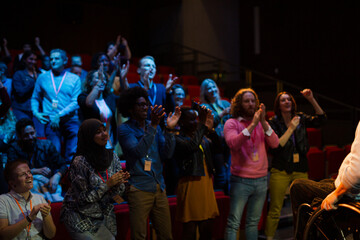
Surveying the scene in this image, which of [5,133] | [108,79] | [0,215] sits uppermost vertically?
[108,79]

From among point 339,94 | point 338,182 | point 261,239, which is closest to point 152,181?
point 338,182

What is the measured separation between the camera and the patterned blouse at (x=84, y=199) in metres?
2.41

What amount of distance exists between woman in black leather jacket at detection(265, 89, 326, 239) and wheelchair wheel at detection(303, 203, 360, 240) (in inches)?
43.6

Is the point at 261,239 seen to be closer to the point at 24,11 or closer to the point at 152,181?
the point at 152,181

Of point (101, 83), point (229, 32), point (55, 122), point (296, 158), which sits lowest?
point (296, 158)

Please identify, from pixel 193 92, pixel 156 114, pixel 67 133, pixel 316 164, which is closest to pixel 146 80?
pixel 67 133

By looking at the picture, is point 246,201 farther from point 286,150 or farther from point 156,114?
point 156,114

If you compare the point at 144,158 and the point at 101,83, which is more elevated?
the point at 101,83

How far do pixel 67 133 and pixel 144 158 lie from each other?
1327 millimetres

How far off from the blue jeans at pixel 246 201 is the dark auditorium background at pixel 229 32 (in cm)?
405

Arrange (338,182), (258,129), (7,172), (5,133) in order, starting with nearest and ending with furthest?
(338,182) < (7,172) < (258,129) < (5,133)

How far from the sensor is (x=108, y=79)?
406 cm

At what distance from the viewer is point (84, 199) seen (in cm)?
240

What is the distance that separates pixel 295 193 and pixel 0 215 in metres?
1.76
